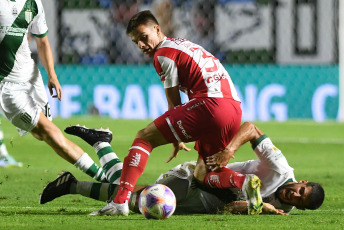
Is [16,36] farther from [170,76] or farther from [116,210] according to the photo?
[116,210]

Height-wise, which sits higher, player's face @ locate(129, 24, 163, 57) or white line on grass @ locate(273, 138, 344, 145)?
player's face @ locate(129, 24, 163, 57)

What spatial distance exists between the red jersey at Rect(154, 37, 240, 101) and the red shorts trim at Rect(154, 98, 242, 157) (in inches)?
3.1

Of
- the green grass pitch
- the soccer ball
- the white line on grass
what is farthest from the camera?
the white line on grass

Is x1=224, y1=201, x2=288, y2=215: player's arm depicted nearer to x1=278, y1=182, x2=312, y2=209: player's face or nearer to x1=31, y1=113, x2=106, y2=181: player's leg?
x1=278, y1=182, x2=312, y2=209: player's face

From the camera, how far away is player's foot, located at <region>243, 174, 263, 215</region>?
5414 millimetres

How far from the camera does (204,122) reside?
5.65 m

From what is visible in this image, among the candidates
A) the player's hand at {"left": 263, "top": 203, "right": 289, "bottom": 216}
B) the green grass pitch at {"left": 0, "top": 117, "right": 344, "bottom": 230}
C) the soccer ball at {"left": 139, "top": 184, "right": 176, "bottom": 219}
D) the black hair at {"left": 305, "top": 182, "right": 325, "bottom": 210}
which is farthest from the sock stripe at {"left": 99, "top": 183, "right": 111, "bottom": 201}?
the black hair at {"left": 305, "top": 182, "right": 325, "bottom": 210}

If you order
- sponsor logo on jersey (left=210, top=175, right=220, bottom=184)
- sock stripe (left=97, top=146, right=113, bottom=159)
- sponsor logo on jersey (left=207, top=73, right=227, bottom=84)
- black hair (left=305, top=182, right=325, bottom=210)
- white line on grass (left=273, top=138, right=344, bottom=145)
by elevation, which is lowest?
white line on grass (left=273, top=138, right=344, bottom=145)

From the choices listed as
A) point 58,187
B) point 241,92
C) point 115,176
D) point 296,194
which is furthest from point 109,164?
point 241,92

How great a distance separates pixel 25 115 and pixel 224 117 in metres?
1.64

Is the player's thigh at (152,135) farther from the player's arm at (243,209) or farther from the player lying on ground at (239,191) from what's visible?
the player's arm at (243,209)

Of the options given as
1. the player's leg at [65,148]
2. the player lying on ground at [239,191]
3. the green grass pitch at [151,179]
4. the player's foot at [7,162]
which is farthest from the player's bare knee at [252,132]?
the player's foot at [7,162]

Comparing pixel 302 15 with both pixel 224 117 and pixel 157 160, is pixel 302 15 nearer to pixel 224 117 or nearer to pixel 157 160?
pixel 157 160

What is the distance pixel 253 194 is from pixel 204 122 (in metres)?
0.59
